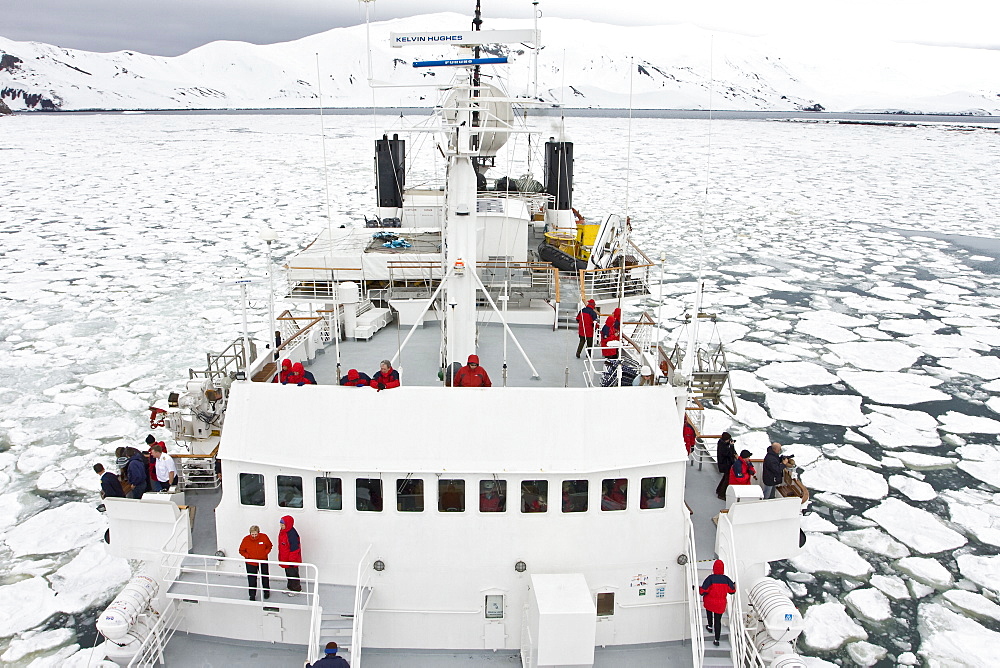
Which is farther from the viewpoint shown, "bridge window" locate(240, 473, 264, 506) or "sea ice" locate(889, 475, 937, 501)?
"sea ice" locate(889, 475, 937, 501)

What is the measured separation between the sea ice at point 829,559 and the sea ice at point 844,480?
57.6 inches

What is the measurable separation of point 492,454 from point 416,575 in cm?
147

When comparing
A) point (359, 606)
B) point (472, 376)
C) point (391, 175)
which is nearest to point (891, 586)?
point (472, 376)

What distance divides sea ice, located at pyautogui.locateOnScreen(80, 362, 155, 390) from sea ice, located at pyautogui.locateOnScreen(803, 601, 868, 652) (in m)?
13.5

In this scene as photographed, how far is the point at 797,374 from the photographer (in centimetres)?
1652

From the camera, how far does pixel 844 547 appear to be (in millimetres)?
10516

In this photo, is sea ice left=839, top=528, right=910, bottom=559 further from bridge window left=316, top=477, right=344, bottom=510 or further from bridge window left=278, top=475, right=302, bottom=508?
bridge window left=278, top=475, right=302, bottom=508

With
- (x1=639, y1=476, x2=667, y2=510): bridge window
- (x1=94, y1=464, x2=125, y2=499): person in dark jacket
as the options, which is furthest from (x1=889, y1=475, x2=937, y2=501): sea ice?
(x1=94, y1=464, x2=125, y2=499): person in dark jacket

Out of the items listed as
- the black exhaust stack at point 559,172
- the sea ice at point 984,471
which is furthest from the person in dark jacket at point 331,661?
the black exhaust stack at point 559,172

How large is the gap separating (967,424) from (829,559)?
235 inches

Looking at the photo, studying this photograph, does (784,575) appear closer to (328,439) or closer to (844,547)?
(844,547)

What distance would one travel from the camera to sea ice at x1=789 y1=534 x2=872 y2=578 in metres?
10.0

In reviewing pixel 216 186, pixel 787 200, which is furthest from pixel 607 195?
pixel 216 186

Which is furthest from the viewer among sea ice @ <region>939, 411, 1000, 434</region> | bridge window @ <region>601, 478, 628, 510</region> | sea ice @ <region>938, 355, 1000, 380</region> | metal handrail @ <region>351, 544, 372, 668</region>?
sea ice @ <region>938, 355, 1000, 380</region>
